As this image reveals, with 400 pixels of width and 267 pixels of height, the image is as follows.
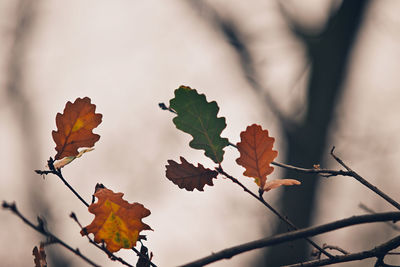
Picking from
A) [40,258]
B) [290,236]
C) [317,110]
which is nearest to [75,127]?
[40,258]

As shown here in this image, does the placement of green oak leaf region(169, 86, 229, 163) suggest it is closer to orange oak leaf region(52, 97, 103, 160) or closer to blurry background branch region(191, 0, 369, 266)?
orange oak leaf region(52, 97, 103, 160)

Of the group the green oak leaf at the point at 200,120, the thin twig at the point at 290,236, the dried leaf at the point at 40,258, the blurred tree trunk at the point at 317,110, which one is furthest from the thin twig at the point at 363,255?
the blurred tree trunk at the point at 317,110

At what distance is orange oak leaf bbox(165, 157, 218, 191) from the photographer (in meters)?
0.67

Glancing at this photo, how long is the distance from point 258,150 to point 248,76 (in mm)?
3575

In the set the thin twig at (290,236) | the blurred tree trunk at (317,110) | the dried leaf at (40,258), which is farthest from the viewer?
the blurred tree trunk at (317,110)

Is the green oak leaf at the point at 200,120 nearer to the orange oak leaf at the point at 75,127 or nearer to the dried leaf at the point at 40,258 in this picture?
the orange oak leaf at the point at 75,127

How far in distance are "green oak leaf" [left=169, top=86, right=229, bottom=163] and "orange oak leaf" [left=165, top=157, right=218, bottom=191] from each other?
4 centimetres

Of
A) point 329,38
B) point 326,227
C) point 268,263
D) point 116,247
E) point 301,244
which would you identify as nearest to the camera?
point 326,227

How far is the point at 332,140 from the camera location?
3711mm

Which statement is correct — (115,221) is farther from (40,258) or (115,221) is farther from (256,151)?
(256,151)

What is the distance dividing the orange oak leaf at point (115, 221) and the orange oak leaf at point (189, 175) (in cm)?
7

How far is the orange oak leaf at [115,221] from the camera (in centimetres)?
61

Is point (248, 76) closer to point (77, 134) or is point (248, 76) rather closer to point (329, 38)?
point (329, 38)

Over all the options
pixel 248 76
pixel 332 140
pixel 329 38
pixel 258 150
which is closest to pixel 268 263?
pixel 332 140
